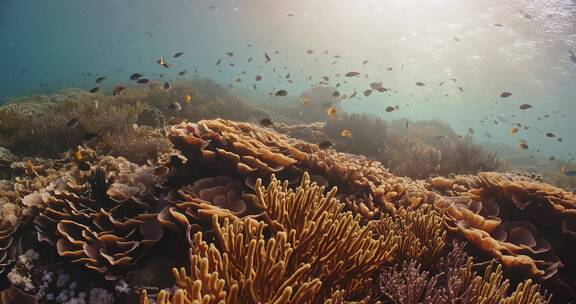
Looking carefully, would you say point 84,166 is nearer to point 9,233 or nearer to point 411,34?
point 9,233

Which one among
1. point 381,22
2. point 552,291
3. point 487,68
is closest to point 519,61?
point 487,68

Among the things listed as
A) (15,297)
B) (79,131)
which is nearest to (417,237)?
(15,297)

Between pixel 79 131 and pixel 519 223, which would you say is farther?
pixel 79 131

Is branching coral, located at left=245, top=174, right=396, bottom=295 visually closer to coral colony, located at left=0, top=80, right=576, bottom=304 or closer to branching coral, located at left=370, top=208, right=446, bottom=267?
coral colony, located at left=0, top=80, right=576, bottom=304

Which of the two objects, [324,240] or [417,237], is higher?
[324,240]

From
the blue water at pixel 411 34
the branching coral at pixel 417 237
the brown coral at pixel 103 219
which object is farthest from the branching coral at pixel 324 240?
the blue water at pixel 411 34

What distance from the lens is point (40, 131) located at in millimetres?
8367

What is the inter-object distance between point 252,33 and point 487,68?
122 feet

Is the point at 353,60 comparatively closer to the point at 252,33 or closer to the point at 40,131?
the point at 252,33

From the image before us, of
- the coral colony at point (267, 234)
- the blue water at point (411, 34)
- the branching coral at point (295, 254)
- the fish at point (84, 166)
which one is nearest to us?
the branching coral at point (295, 254)

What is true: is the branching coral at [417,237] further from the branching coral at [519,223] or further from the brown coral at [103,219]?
the brown coral at [103,219]

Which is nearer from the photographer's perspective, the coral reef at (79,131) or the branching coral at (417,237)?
the branching coral at (417,237)

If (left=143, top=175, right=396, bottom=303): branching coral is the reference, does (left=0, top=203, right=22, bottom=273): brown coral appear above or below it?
below

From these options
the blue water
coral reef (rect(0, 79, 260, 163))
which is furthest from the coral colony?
the blue water
